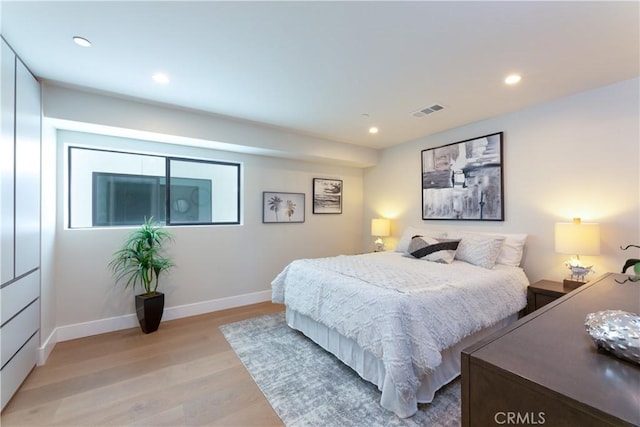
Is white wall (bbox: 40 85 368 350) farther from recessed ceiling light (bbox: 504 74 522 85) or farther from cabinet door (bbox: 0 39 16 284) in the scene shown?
recessed ceiling light (bbox: 504 74 522 85)

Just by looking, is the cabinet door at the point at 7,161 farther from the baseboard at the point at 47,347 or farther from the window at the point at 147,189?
the window at the point at 147,189

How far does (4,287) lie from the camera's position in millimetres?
1761

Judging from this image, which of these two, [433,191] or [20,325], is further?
[433,191]

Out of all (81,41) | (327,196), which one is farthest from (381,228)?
(81,41)

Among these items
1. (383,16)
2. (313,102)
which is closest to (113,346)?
(313,102)

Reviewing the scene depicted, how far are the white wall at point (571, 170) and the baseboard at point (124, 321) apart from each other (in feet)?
10.4

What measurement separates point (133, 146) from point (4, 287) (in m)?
1.88

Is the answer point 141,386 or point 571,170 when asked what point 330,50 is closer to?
point 571,170

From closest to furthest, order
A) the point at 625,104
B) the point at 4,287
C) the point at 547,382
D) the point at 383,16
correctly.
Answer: the point at 547,382, the point at 383,16, the point at 4,287, the point at 625,104

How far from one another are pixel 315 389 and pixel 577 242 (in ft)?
8.41

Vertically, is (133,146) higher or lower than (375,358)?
higher

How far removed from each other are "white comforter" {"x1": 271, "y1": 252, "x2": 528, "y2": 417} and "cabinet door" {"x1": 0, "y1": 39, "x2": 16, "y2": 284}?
2085mm

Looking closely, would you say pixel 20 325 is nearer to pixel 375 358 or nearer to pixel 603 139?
pixel 375 358

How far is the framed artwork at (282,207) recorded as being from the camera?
408cm
